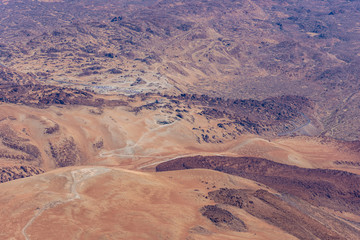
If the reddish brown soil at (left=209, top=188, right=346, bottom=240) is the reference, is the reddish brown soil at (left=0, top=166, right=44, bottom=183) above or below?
below

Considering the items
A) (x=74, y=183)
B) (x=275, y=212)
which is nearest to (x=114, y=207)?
(x=74, y=183)

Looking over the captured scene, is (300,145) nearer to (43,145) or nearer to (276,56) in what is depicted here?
(43,145)

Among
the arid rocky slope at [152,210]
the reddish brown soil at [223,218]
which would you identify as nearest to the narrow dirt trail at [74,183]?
the arid rocky slope at [152,210]

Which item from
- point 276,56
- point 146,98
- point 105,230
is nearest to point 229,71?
point 276,56

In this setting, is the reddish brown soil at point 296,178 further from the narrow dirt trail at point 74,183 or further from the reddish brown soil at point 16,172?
the reddish brown soil at point 16,172

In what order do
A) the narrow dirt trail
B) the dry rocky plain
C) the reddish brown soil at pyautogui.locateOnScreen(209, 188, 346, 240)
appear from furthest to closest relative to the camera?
the reddish brown soil at pyautogui.locateOnScreen(209, 188, 346, 240) → the dry rocky plain → the narrow dirt trail

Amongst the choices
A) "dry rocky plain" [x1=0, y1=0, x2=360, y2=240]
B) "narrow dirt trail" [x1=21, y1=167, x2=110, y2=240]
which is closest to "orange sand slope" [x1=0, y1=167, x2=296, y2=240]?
"narrow dirt trail" [x1=21, y1=167, x2=110, y2=240]

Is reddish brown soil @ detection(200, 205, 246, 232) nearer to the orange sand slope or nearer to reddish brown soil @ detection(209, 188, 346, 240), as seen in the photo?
the orange sand slope

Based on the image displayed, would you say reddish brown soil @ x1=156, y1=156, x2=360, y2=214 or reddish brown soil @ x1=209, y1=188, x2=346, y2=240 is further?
reddish brown soil @ x1=156, y1=156, x2=360, y2=214
